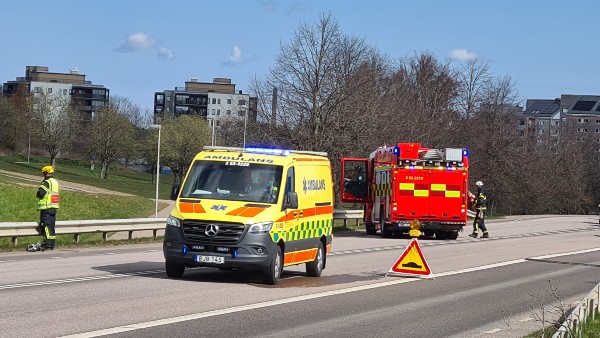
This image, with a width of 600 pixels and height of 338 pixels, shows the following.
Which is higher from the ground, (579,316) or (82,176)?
(82,176)

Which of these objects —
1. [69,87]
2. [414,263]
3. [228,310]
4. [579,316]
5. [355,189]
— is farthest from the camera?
[69,87]

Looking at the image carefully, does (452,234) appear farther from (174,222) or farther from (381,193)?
(174,222)

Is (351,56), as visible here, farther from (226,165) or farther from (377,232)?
(226,165)

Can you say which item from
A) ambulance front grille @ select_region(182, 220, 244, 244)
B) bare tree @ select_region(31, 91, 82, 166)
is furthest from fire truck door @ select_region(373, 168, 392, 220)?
bare tree @ select_region(31, 91, 82, 166)

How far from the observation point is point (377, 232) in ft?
123

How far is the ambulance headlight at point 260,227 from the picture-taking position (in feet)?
50.9

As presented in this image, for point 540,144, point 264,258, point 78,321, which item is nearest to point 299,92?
point 264,258

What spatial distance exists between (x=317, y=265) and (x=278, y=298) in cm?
396

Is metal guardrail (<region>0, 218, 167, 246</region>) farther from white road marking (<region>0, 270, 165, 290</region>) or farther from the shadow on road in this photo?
white road marking (<region>0, 270, 165, 290</region>)

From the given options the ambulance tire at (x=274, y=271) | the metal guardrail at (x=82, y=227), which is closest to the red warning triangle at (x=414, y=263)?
the ambulance tire at (x=274, y=271)

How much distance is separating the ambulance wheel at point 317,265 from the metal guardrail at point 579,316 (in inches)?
236

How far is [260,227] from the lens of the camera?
1559cm

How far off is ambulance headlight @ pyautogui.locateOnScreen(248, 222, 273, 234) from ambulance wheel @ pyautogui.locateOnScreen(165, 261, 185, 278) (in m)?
1.37

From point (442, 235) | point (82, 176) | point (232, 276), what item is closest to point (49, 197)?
point (232, 276)
